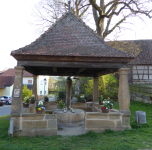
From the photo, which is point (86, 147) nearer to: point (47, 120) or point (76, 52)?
point (47, 120)

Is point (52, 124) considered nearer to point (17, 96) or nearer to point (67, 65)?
point (17, 96)

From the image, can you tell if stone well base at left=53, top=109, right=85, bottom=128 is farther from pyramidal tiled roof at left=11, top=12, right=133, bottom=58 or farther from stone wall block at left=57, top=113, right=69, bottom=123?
pyramidal tiled roof at left=11, top=12, right=133, bottom=58

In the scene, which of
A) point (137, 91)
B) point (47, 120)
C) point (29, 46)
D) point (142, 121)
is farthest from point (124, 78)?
point (137, 91)

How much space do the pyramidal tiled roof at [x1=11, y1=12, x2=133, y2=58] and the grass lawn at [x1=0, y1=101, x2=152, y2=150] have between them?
118 inches

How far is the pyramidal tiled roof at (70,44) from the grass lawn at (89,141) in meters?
3.01

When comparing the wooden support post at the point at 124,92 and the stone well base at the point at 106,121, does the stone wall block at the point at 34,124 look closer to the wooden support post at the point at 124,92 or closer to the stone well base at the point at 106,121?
the stone well base at the point at 106,121

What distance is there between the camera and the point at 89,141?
5520mm

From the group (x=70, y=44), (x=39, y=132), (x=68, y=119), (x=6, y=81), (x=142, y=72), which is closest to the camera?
(x=39, y=132)

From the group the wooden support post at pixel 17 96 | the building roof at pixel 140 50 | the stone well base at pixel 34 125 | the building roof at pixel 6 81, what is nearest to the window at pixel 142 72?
the building roof at pixel 140 50

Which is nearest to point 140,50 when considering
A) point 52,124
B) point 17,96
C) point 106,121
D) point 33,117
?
point 106,121

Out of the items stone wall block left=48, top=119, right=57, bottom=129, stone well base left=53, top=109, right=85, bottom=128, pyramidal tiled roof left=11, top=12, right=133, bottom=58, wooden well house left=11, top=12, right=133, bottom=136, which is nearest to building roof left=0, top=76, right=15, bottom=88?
stone well base left=53, top=109, right=85, bottom=128

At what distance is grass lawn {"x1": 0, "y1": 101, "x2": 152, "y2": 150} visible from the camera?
4.89 meters

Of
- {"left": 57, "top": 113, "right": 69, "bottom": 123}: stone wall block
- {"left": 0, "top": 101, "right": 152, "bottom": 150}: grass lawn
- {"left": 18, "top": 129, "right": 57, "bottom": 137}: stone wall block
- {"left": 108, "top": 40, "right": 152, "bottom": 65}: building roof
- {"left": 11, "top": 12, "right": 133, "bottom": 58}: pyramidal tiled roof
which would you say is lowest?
{"left": 0, "top": 101, "right": 152, "bottom": 150}: grass lawn

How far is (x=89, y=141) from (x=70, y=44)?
3.91 meters
